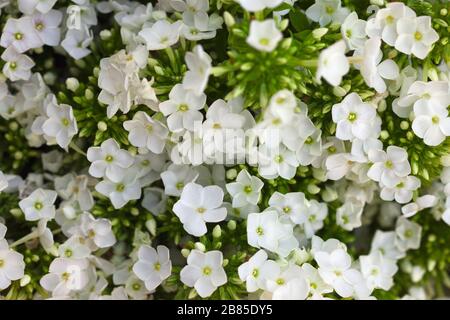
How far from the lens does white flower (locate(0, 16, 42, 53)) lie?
2.21m

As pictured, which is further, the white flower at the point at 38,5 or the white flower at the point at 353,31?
the white flower at the point at 38,5

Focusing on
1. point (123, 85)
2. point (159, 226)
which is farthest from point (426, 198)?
point (123, 85)

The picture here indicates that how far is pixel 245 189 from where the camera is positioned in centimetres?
216

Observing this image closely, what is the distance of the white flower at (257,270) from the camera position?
6.88 feet

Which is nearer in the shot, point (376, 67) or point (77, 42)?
point (376, 67)

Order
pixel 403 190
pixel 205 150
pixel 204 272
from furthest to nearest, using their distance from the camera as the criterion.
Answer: pixel 403 190 → pixel 204 272 → pixel 205 150

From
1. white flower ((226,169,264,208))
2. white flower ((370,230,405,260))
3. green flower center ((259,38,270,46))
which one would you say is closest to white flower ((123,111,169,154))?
white flower ((226,169,264,208))

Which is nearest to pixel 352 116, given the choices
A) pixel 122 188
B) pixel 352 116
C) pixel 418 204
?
pixel 352 116

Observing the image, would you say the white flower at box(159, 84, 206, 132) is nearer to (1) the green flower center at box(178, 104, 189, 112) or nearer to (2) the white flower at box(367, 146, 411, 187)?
(1) the green flower center at box(178, 104, 189, 112)

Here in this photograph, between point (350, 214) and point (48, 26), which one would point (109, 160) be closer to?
point (48, 26)

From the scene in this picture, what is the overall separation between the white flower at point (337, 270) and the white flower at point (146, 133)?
59 cm

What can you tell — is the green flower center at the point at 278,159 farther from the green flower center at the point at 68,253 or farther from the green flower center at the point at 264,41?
the green flower center at the point at 68,253

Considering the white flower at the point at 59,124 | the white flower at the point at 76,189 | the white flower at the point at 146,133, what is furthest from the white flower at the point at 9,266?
the white flower at the point at 146,133

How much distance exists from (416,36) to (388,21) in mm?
96
